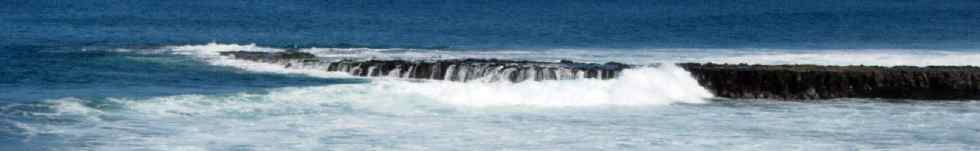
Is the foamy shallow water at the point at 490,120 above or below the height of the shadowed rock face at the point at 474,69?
below

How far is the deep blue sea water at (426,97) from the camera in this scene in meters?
27.3

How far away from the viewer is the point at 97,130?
91.7 ft

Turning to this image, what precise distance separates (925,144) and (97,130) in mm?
11309

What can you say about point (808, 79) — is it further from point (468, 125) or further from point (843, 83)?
point (468, 125)

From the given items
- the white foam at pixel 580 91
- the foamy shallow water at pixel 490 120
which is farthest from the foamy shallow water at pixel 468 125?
the white foam at pixel 580 91

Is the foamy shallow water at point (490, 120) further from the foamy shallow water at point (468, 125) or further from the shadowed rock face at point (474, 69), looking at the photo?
the shadowed rock face at point (474, 69)

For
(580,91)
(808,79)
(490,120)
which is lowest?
(490,120)

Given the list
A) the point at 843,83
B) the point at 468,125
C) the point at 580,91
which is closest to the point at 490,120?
the point at 468,125

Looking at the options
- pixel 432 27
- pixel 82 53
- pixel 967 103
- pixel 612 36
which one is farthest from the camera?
pixel 432 27

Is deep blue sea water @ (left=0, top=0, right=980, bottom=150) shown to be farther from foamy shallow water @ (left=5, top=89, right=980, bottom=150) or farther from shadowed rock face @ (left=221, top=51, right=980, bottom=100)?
shadowed rock face @ (left=221, top=51, right=980, bottom=100)

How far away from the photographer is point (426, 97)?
34.4 m

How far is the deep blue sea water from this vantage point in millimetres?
27266

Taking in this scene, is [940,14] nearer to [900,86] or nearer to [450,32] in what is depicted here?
[450,32]

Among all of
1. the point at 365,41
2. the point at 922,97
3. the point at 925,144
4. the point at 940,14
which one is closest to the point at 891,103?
the point at 922,97
